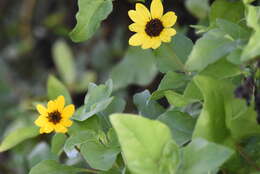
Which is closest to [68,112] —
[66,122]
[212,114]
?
[66,122]

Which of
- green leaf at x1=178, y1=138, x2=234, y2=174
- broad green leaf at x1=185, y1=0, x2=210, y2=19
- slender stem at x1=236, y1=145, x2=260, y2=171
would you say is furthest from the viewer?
broad green leaf at x1=185, y1=0, x2=210, y2=19

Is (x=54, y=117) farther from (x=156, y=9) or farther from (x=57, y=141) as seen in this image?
(x=156, y=9)

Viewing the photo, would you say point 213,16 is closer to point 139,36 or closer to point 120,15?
point 139,36

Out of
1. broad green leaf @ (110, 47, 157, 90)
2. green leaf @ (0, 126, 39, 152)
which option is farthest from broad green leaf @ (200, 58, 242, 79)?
broad green leaf @ (110, 47, 157, 90)

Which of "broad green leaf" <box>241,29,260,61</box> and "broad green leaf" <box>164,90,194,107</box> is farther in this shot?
"broad green leaf" <box>164,90,194,107</box>

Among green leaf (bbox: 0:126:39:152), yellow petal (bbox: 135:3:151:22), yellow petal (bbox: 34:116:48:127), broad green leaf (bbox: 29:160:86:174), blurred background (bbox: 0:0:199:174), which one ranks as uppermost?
yellow petal (bbox: 135:3:151:22)

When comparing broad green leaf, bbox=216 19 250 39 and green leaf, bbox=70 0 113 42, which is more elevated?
green leaf, bbox=70 0 113 42

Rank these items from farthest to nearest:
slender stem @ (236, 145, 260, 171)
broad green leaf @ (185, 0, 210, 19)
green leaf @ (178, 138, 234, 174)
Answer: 1. broad green leaf @ (185, 0, 210, 19)
2. slender stem @ (236, 145, 260, 171)
3. green leaf @ (178, 138, 234, 174)

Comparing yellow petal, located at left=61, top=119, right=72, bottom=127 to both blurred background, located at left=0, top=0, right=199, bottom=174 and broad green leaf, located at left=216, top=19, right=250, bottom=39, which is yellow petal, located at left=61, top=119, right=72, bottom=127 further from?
blurred background, located at left=0, top=0, right=199, bottom=174

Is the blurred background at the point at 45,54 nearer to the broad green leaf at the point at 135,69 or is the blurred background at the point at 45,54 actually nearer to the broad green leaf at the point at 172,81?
the broad green leaf at the point at 135,69
